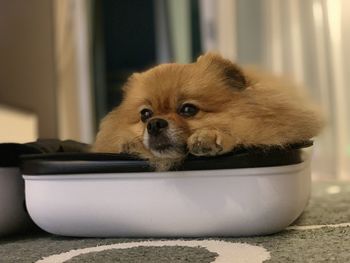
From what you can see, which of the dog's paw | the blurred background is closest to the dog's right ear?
the dog's paw

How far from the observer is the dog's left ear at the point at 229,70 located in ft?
3.52

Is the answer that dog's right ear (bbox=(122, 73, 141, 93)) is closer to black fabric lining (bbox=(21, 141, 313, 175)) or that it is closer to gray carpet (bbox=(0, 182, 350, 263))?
black fabric lining (bbox=(21, 141, 313, 175))

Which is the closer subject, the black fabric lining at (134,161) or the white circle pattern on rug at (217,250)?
the white circle pattern on rug at (217,250)

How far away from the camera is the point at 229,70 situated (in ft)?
3.52

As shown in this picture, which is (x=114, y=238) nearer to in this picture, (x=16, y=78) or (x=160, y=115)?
(x=160, y=115)

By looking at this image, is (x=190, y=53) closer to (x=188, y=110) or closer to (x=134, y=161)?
(x=188, y=110)

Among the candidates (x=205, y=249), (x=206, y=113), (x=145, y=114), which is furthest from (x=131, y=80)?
(x=205, y=249)

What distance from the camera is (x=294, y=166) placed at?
38.2 inches

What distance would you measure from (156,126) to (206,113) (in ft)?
0.41

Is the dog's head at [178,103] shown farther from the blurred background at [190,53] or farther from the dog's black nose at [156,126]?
the blurred background at [190,53]

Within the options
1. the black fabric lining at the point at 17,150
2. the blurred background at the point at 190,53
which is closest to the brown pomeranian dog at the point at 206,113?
the black fabric lining at the point at 17,150

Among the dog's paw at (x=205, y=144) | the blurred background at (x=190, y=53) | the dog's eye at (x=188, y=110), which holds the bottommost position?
the dog's paw at (x=205, y=144)

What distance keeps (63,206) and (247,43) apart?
93.4 inches

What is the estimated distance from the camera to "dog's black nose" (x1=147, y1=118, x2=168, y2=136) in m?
0.97
